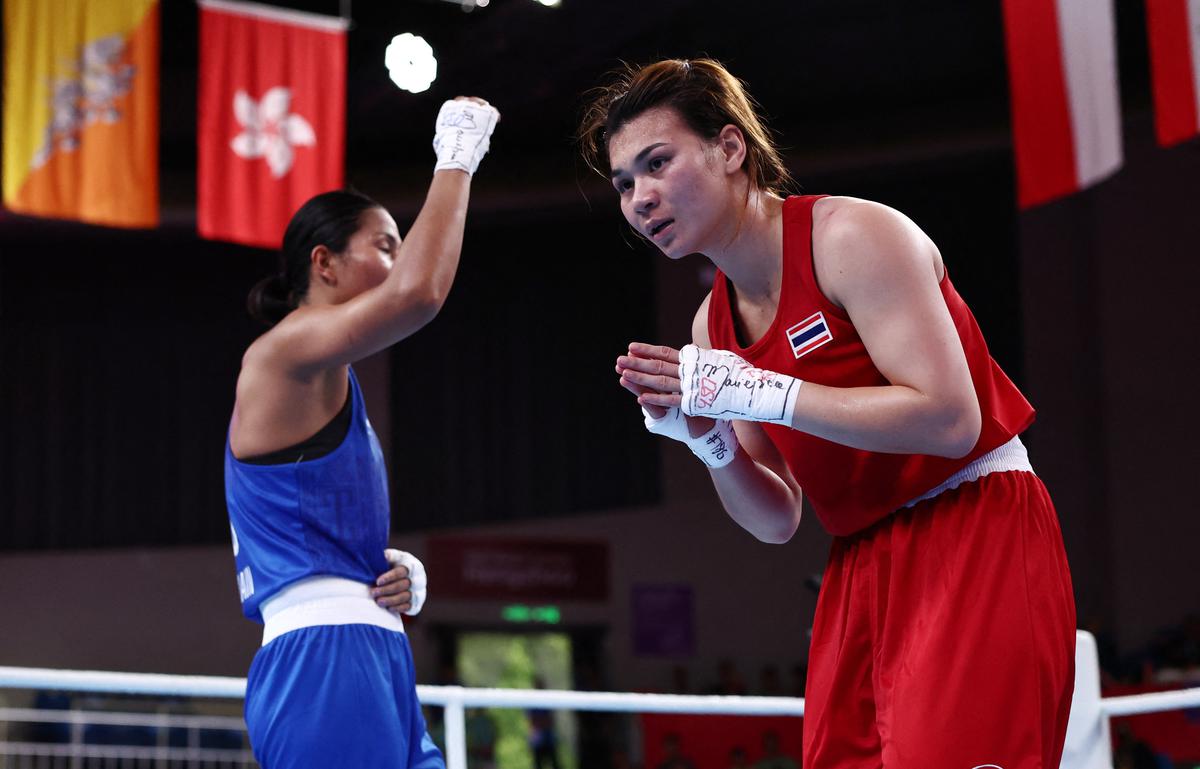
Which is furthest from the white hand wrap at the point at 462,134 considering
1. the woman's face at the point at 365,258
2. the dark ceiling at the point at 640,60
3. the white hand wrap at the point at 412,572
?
the dark ceiling at the point at 640,60

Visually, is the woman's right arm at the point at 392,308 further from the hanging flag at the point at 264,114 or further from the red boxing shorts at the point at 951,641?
the hanging flag at the point at 264,114

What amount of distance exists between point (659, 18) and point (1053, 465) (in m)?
5.28

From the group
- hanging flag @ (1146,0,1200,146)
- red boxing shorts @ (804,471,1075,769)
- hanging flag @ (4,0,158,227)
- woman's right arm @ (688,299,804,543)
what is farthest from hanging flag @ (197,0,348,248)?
red boxing shorts @ (804,471,1075,769)

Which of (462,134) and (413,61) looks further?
(413,61)

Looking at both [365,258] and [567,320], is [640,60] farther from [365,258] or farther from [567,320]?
[365,258]

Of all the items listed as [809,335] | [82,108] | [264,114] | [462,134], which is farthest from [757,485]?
[82,108]

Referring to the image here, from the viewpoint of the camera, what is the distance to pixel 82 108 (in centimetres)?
661

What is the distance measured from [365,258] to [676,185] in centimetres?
91

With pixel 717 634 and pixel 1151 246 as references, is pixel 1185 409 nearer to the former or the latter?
pixel 1151 246

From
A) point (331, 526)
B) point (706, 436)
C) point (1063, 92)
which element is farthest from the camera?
point (1063, 92)

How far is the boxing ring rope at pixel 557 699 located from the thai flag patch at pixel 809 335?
97cm

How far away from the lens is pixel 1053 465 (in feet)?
37.6

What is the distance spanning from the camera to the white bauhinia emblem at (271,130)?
680 centimetres

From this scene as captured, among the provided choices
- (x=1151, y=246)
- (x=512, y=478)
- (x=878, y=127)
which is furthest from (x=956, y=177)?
(x=512, y=478)
